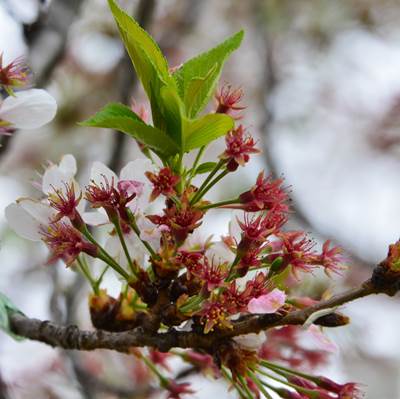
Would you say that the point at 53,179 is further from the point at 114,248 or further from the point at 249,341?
the point at 249,341

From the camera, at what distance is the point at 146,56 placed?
896 millimetres

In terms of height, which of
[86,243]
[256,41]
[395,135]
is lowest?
[86,243]

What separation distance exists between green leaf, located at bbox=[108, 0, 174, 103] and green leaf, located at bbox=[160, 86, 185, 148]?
0.03 m

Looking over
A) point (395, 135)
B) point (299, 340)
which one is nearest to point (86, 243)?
point (299, 340)

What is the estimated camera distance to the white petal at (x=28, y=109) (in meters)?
0.99

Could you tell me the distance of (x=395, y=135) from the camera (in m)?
2.99

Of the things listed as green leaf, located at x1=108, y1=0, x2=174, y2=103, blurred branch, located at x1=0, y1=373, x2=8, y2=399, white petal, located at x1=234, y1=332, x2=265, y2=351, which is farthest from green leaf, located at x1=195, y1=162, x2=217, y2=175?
blurred branch, located at x1=0, y1=373, x2=8, y2=399

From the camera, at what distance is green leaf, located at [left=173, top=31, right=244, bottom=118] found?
2.92ft

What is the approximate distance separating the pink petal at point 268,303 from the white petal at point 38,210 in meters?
0.31

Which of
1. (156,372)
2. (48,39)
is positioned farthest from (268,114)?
(156,372)

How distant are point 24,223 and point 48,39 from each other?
81 cm

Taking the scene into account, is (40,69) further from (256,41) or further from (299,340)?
(256,41)

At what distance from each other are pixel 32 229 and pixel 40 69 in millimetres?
758

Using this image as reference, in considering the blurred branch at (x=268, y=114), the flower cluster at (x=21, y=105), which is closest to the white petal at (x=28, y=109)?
the flower cluster at (x=21, y=105)
